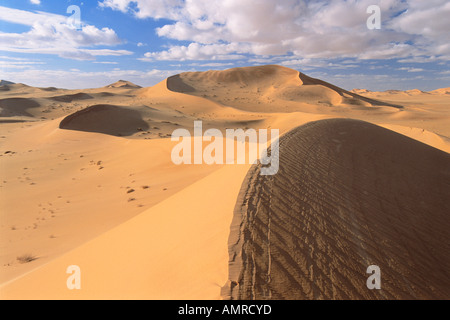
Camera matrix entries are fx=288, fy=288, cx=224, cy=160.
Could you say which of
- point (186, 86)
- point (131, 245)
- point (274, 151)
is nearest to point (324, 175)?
point (274, 151)

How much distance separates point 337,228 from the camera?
3.67 metres

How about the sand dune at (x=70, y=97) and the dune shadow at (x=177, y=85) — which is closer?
the sand dune at (x=70, y=97)

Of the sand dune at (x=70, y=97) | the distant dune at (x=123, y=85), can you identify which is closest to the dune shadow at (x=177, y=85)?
the sand dune at (x=70, y=97)

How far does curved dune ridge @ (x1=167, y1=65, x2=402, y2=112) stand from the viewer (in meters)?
32.6

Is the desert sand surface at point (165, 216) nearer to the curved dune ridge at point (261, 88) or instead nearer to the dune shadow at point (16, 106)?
the dune shadow at point (16, 106)

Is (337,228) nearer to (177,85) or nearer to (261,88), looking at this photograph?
(261,88)

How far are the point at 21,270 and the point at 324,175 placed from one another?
4963 mm

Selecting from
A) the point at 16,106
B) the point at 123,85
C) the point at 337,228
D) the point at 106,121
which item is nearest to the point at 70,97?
the point at 16,106

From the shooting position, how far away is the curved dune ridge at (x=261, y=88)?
32.6 metres

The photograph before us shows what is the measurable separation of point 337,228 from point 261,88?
1469 inches

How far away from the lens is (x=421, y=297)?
3174mm

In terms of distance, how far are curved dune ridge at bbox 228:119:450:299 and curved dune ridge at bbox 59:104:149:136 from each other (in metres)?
12.4

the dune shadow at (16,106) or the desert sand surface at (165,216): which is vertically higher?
the dune shadow at (16,106)

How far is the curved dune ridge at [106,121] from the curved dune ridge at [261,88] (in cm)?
1404
